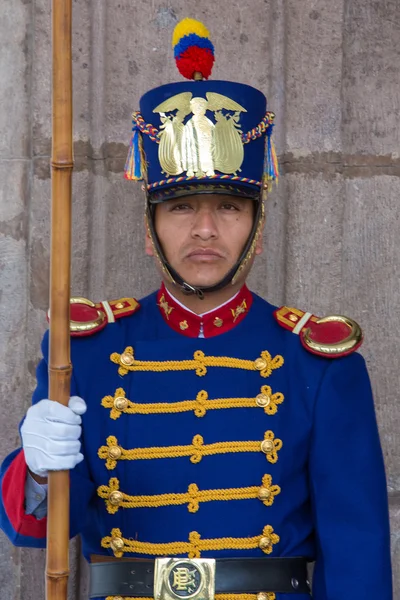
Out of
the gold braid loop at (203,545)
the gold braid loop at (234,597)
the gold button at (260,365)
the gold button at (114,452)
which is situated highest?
the gold button at (260,365)

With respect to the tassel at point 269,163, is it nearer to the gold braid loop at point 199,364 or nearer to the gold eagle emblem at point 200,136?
the gold eagle emblem at point 200,136

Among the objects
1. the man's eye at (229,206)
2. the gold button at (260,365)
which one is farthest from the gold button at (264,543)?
the man's eye at (229,206)

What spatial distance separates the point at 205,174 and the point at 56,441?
70 centimetres

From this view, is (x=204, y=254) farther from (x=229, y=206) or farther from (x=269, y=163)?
(x=269, y=163)

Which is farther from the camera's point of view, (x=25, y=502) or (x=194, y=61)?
(x=194, y=61)

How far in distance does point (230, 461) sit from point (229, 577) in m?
0.25

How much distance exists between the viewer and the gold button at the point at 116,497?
8.39 feet

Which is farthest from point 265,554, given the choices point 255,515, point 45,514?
point 45,514

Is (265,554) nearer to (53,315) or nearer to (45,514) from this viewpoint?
(45,514)

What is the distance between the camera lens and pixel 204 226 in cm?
260

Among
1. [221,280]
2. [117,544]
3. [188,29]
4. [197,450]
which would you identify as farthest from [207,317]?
[188,29]

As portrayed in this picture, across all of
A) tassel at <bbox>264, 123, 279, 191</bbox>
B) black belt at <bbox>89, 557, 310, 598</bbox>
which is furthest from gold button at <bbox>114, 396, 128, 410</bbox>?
tassel at <bbox>264, 123, 279, 191</bbox>

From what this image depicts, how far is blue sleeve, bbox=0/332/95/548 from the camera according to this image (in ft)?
8.23

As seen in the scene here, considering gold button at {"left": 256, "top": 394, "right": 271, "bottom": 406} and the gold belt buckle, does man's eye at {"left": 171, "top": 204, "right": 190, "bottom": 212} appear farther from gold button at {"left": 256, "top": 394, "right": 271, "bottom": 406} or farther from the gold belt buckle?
the gold belt buckle
